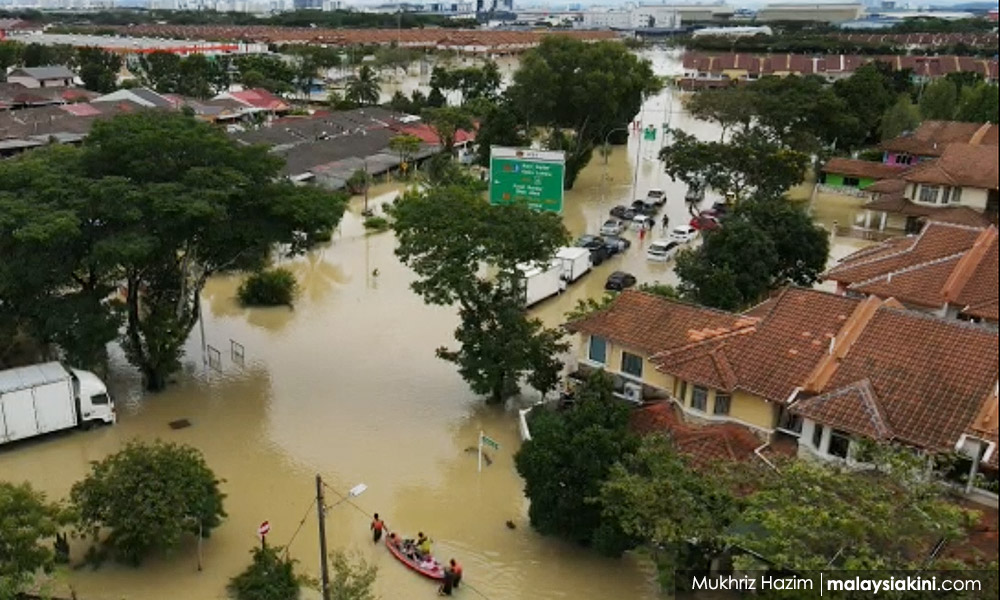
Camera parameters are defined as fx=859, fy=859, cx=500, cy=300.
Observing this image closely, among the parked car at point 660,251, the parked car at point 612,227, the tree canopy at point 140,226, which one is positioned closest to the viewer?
the tree canopy at point 140,226

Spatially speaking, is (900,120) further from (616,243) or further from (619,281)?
(619,281)

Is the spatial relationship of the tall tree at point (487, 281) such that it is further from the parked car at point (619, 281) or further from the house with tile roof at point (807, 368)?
the parked car at point (619, 281)

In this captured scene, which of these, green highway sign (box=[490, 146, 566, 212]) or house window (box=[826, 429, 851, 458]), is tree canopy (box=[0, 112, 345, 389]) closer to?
green highway sign (box=[490, 146, 566, 212])

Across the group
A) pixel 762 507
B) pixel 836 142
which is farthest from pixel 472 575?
pixel 836 142

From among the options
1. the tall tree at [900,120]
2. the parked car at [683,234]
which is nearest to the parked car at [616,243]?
the parked car at [683,234]

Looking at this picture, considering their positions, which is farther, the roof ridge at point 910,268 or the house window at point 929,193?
the house window at point 929,193
